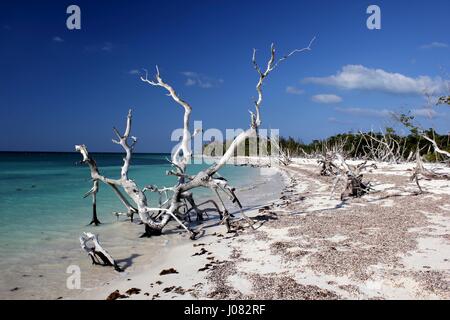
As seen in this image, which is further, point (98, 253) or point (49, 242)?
point (49, 242)

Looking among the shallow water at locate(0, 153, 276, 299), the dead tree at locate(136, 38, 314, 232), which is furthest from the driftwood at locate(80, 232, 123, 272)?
the dead tree at locate(136, 38, 314, 232)

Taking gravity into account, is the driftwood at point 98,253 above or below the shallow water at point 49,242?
above

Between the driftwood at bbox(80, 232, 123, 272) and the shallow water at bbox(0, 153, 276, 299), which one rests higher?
the driftwood at bbox(80, 232, 123, 272)

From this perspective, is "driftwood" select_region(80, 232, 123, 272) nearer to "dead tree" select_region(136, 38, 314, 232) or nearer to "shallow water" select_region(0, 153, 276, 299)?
"shallow water" select_region(0, 153, 276, 299)

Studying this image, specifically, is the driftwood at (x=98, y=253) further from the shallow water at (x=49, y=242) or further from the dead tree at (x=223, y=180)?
the dead tree at (x=223, y=180)

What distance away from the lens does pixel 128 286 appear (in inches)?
233

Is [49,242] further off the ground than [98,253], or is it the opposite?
[98,253]

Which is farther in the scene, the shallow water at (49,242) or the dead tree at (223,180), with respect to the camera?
the dead tree at (223,180)

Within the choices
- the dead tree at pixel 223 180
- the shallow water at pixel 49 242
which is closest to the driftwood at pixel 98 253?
the shallow water at pixel 49 242

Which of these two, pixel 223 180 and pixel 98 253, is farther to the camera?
pixel 223 180
